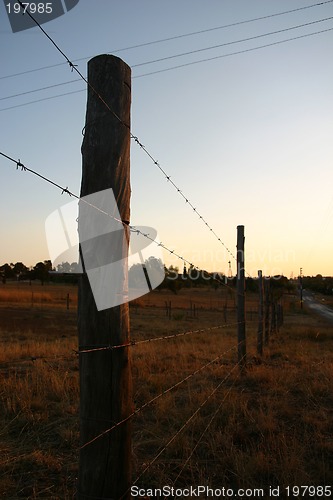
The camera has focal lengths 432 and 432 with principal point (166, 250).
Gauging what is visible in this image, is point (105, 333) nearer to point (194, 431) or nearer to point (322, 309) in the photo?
point (194, 431)

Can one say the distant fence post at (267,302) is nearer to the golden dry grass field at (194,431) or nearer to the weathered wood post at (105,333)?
the golden dry grass field at (194,431)

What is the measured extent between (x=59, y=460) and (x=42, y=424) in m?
1.11

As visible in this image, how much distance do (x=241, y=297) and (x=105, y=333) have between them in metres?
6.03

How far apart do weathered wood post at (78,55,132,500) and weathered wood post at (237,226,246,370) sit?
19.1 feet

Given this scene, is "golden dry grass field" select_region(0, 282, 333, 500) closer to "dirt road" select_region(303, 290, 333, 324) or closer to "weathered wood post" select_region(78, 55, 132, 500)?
"weathered wood post" select_region(78, 55, 132, 500)

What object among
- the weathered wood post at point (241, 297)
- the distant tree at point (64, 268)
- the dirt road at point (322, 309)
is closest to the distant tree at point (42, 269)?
the dirt road at point (322, 309)

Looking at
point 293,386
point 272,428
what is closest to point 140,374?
point 293,386

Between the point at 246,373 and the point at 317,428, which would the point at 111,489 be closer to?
the point at 317,428

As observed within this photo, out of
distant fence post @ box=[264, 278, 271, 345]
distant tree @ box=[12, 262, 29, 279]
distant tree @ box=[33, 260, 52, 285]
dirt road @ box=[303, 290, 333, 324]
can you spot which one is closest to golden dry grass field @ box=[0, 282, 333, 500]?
distant fence post @ box=[264, 278, 271, 345]

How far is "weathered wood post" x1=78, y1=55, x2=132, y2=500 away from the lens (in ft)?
7.76

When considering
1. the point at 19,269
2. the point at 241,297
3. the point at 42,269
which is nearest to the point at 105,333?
the point at 241,297

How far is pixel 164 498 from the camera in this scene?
3.31 m

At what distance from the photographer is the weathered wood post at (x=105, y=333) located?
2.37 meters

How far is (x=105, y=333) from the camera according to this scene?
2.38 metres
